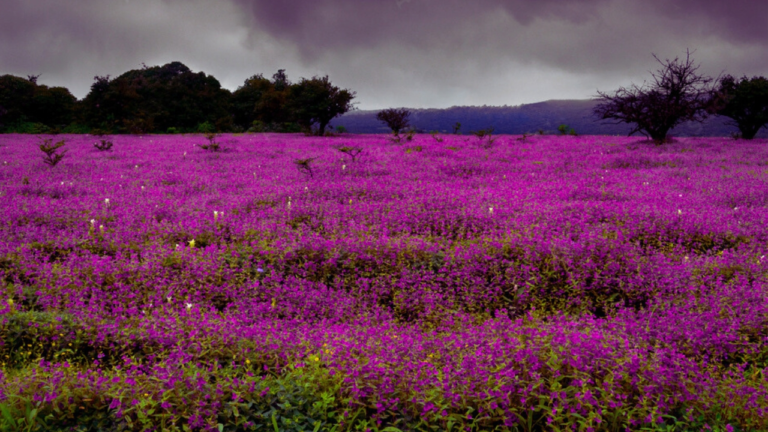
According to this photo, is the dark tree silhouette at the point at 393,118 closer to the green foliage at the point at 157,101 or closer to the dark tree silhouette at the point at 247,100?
the green foliage at the point at 157,101

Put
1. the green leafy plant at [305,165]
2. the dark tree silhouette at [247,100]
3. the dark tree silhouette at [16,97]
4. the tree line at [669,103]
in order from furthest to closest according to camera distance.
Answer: the dark tree silhouette at [247,100], the dark tree silhouette at [16,97], the tree line at [669,103], the green leafy plant at [305,165]

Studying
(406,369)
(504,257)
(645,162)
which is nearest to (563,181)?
(645,162)

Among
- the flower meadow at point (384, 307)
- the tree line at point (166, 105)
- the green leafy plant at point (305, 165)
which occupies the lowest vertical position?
the flower meadow at point (384, 307)

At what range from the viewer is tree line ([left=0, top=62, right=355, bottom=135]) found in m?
30.5

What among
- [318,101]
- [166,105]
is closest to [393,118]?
[318,101]

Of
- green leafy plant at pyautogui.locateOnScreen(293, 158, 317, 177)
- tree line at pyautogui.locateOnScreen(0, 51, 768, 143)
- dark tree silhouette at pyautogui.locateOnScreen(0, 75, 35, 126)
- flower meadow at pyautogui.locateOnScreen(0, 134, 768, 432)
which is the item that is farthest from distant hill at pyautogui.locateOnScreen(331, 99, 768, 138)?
flower meadow at pyautogui.locateOnScreen(0, 134, 768, 432)

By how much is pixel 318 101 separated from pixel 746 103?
26.9m

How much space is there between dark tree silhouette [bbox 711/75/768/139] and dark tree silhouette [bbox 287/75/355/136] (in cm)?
2334

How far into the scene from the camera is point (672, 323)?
387 centimetres

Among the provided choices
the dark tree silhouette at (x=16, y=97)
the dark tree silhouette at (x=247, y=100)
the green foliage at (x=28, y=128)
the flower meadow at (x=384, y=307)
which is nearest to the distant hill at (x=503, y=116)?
the dark tree silhouette at (x=247, y=100)

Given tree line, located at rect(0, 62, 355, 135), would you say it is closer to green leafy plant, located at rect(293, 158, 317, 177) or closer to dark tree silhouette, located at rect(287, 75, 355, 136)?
dark tree silhouette, located at rect(287, 75, 355, 136)

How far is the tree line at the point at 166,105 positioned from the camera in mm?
30469

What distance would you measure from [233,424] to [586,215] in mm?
6828

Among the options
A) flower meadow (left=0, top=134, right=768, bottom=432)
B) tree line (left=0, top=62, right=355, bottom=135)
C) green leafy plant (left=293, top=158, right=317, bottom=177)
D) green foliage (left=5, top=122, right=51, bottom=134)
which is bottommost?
flower meadow (left=0, top=134, right=768, bottom=432)
